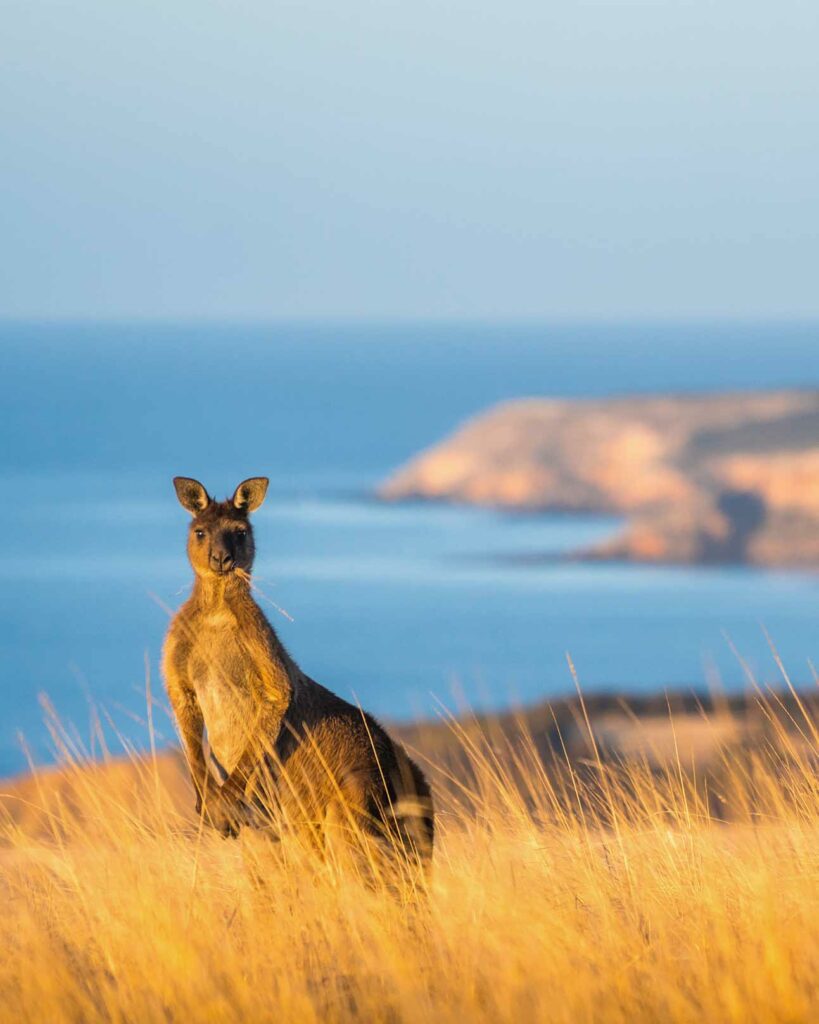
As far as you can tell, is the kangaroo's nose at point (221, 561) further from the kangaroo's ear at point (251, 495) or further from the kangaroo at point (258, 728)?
the kangaroo's ear at point (251, 495)

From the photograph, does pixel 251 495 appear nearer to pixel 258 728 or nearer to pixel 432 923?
pixel 258 728

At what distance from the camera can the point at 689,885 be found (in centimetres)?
525

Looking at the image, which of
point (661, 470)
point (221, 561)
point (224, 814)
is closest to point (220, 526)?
point (221, 561)

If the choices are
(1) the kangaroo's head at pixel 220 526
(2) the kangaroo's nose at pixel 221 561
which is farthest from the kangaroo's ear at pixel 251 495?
(2) the kangaroo's nose at pixel 221 561

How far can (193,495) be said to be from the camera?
488 cm

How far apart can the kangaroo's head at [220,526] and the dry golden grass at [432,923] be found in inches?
32.6

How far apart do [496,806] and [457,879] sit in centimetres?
72

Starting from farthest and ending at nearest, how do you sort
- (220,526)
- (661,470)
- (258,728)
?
1. (661,470)
2. (258,728)
3. (220,526)

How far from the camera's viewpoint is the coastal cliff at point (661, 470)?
2117 inches

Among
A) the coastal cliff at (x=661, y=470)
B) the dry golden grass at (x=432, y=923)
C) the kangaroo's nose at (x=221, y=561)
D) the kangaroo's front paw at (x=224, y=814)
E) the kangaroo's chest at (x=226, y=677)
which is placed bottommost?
the dry golden grass at (x=432, y=923)

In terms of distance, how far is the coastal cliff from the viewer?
53.8 metres

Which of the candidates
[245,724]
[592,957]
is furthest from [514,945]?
[245,724]

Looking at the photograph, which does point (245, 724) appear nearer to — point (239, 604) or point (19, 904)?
point (239, 604)

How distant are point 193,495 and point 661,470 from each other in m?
52.9
